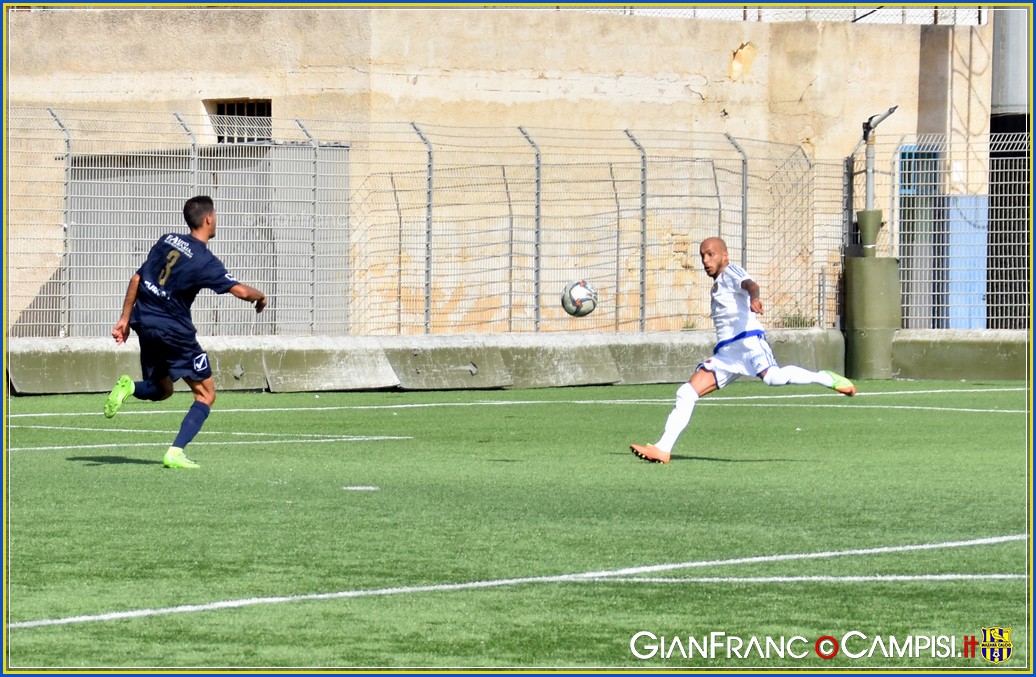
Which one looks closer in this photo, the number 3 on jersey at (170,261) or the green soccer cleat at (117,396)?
the number 3 on jersey at (170,261)

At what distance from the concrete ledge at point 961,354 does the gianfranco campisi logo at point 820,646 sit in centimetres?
1837

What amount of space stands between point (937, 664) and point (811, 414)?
12.1 meters

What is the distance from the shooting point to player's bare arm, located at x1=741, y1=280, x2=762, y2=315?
12875 mm

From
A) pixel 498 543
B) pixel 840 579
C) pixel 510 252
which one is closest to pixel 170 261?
pixel 498 543

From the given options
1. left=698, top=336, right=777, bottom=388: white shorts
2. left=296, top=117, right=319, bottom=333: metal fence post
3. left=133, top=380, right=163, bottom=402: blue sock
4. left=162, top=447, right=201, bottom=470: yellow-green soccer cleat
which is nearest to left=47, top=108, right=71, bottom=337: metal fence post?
left=296, top=117, right=319, bottom=333: metal fence post

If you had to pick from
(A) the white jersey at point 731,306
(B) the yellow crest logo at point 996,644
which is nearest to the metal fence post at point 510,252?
(A) the white jersey at point 731,306

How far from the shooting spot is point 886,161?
29781 mm

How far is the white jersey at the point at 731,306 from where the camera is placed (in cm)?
1355

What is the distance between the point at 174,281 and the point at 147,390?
94cm

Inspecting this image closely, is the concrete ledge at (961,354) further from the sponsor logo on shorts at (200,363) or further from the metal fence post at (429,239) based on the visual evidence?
the sponsor logo on shorts at (200,363)

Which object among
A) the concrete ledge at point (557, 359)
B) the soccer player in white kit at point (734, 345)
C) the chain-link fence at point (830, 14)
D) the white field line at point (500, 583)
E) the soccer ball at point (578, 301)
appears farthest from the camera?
the chain-link fence at point (830, 14)

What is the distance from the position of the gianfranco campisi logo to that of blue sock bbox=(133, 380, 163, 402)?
6985 millimetres

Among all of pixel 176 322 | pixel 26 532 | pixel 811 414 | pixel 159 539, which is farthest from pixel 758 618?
pixel 811 414

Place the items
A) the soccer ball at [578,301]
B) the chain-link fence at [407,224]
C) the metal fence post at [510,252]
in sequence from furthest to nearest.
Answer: the metal fence post at [510,252] < the chain-link fence at [407,224] < the soccer ball at [578,301]
